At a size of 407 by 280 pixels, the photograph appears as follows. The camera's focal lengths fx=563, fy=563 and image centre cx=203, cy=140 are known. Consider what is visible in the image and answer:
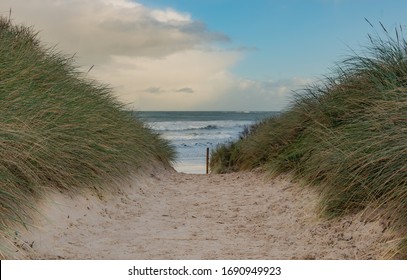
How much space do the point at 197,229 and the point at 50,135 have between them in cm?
194

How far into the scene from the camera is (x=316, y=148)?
7523 millimetres

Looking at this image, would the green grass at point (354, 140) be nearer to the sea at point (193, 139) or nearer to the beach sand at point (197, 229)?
the beach sand at point (197, 229)

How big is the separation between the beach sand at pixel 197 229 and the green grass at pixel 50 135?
23 cm

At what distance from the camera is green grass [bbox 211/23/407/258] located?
5219mm

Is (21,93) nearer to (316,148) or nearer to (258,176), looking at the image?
(316,148)

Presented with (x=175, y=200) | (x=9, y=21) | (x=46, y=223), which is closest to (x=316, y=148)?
(x=175, y=200)

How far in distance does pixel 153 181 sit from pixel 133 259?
16.4 ft

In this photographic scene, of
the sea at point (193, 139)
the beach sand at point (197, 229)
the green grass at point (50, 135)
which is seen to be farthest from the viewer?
the sea at point (193, 139)

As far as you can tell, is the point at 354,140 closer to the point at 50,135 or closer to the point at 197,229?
the point at 197,229

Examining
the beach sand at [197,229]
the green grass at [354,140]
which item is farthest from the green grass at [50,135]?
the green grass at [354,140]

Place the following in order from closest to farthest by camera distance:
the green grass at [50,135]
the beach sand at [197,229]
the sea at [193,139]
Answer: the beach sand at [197,229] → the green grass at [50,135] → the sea at [193,139]

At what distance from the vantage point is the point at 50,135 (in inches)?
247

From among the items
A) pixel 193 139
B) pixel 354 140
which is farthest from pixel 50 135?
pixel 193 139

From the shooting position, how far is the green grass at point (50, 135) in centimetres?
534
